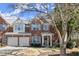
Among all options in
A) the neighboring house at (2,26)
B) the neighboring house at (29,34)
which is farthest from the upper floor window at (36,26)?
the neighboring house at (2,26)

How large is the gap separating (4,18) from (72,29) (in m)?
0.63

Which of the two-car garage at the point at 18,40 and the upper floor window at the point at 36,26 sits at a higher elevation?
the upper floor window at the point at 36,26

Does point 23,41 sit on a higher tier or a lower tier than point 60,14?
lower

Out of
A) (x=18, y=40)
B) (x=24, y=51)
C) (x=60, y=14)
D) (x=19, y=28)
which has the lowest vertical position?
(x=24, y=51)

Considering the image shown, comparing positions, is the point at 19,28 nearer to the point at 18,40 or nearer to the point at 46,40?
the point at 18,40

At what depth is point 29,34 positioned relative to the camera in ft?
4.68

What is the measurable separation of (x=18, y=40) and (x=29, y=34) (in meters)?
0.11

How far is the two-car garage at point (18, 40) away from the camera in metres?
1.42

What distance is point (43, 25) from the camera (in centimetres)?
144

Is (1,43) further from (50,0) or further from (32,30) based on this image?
(50,0)

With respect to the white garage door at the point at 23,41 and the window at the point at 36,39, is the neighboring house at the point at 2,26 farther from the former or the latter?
the window at the point at 36,39

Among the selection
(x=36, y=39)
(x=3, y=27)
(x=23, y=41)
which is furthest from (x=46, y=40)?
(x=3, y=27)

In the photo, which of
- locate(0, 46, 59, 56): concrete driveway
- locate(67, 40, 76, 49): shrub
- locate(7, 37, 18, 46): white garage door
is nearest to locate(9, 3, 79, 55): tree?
locate(67, 40, 76, 49): shrub

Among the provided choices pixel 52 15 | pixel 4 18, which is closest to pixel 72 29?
pixel 52 15
